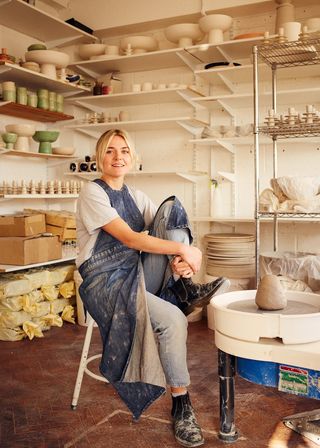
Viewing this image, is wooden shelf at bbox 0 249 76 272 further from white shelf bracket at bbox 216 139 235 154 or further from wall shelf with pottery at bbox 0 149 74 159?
white shelf bracket at bbox 216 139 235 154

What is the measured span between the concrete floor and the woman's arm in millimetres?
747

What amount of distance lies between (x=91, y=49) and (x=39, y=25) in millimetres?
479

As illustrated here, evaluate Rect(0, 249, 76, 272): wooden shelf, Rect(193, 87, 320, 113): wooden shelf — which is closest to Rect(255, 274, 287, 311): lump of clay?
Rect(193, 87, 320, 113): wooden shelf

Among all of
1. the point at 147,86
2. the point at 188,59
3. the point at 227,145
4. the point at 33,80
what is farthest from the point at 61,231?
the point at 188,59

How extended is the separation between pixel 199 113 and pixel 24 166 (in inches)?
63.6

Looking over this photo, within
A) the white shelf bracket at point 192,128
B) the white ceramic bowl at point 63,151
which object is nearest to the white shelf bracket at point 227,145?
the white shelf bracket at point 192,128

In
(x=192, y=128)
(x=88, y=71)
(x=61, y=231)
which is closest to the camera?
(x=61, y=231)

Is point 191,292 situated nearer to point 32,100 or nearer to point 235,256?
point 235,256

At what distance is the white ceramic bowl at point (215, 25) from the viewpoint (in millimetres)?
3732

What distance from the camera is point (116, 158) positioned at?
2.28m

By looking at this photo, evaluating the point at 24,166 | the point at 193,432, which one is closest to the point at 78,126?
the point at 24,166

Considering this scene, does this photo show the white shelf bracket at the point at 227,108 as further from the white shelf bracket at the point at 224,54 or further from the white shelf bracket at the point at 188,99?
the white shelf bracket at the point at 224,54

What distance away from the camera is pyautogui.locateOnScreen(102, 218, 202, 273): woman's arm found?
2041 mm

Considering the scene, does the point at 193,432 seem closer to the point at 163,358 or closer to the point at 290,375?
the point at 163,358
